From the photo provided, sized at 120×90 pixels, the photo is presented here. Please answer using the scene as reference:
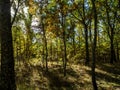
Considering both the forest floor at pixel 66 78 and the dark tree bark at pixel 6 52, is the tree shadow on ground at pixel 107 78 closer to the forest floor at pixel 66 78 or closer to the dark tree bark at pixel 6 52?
the forest floor at pixel 66 78

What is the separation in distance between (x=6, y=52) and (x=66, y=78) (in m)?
17.1

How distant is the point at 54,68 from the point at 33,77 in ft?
14.4

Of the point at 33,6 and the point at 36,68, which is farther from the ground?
the point at 33,6

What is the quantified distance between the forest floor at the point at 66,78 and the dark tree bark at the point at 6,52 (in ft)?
37.0

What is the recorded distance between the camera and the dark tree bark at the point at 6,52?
7.23 meters

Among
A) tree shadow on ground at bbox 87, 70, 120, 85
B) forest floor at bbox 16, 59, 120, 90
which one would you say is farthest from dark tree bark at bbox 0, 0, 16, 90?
tree shadow on ground at bbox 87, 70, 120, 85

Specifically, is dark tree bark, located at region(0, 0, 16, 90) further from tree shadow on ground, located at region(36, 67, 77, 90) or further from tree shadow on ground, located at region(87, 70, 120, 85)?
tree shadow on ground, located at region(87, 70, 120, 85)

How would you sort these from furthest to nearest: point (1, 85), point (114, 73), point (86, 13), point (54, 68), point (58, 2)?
point (86, 13), point (54, 68), point (114, 73), point (58, 2), point (1, 85)

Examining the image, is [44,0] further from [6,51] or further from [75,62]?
[6,51]

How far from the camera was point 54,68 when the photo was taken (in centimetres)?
2853

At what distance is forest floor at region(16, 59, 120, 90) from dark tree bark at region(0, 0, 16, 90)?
1128 centimetres

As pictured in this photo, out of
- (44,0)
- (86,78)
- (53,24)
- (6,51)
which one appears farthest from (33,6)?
(6,51)

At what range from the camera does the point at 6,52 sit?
730 centimetres

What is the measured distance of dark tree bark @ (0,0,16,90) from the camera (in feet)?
23.7
